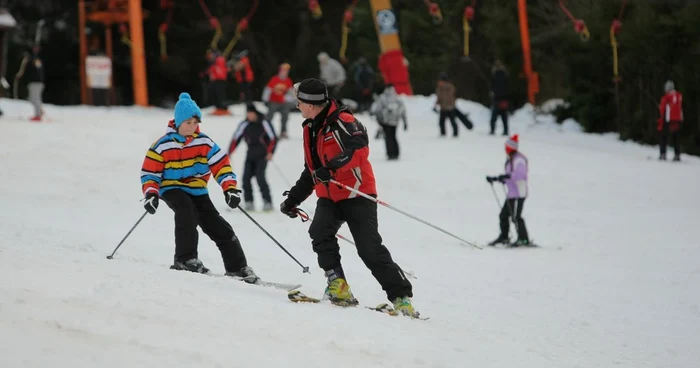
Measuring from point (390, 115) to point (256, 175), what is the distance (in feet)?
15.8

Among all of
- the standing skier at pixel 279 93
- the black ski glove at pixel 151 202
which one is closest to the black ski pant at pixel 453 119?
the standing skier at pixel 279 93

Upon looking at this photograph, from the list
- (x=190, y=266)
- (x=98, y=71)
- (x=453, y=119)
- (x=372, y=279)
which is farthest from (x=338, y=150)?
(x=98, y=71)

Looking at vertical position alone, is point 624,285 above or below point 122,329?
below

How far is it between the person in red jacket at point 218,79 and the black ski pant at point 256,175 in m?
10.2

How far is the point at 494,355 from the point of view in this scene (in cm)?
536

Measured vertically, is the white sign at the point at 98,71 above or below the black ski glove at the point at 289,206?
above

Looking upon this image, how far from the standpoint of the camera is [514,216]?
11242 millimetres

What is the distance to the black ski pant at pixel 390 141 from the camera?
57.7ft

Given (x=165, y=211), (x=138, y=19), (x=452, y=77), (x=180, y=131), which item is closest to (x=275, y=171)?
(x=165, y=211)

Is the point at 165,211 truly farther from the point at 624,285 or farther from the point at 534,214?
the point at 624,285

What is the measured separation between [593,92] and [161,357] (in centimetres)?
2161

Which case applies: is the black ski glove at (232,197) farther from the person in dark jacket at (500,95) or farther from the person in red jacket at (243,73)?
the person in red jacket at (243,73)

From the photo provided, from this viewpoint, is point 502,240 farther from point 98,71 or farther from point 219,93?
point 98,71

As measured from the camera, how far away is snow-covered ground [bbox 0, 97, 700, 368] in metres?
4.62
